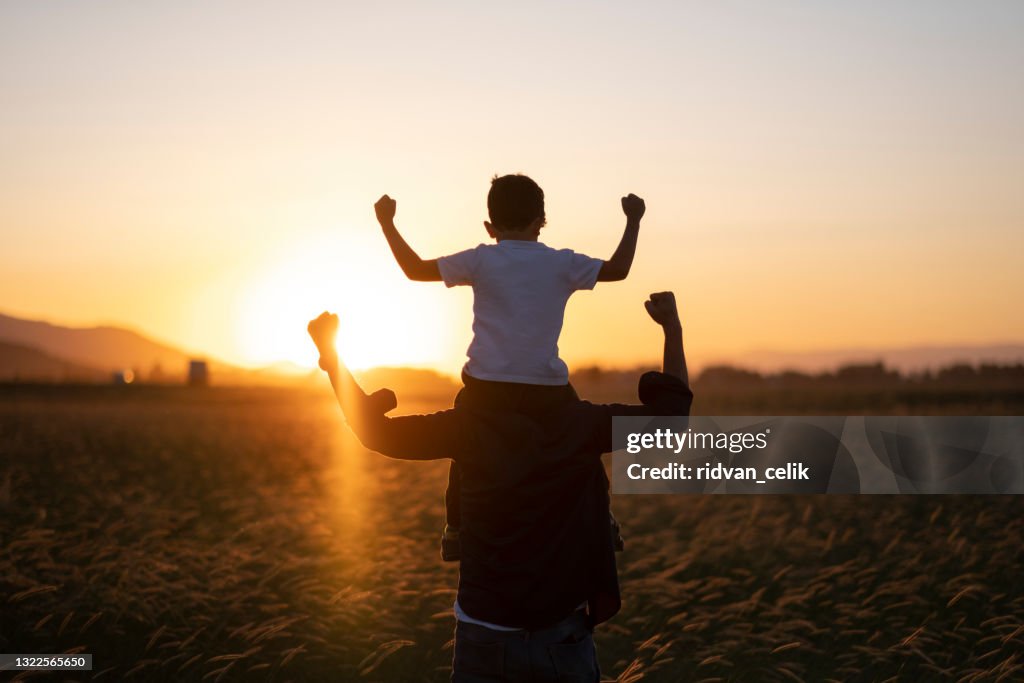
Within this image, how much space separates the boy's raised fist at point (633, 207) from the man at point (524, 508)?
305 millimetres

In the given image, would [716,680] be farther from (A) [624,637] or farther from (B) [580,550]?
(B) [580,550]

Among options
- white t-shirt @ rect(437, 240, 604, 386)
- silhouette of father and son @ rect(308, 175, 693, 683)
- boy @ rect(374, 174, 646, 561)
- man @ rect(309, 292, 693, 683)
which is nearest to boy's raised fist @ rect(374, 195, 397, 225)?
silhouette of father and son @ rect(308, 175, 693, 683)

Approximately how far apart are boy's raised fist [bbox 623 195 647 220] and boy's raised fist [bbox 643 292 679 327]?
0.98ft

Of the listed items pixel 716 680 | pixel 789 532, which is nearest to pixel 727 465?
pixel 789 532

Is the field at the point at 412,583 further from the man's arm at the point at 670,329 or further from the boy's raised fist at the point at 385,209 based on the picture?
the boy's raised fist at the point at 385,209

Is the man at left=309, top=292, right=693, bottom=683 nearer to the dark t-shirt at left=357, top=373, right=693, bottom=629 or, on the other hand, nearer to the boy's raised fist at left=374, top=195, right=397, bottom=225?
the dark t-shirt at left=357, top=373, right=693, bottom=629

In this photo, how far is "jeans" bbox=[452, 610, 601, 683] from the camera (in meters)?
3.49

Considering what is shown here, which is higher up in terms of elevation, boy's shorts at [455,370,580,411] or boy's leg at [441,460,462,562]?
boy's shorts at [455,370,580,411]

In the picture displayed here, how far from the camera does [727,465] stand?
567 inches

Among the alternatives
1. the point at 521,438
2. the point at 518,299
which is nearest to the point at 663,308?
the point at 518,299

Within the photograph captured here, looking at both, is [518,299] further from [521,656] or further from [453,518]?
[521,656]

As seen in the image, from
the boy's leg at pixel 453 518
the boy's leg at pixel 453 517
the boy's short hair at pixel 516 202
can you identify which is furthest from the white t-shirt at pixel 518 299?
the boy's leg at pixel 453 518

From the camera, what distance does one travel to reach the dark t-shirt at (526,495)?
11.6ft

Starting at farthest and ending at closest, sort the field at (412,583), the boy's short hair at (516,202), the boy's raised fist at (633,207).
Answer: the field at (412,583) → the boy's raised fist at (633,207) → the boy's short hair at (516,202)
